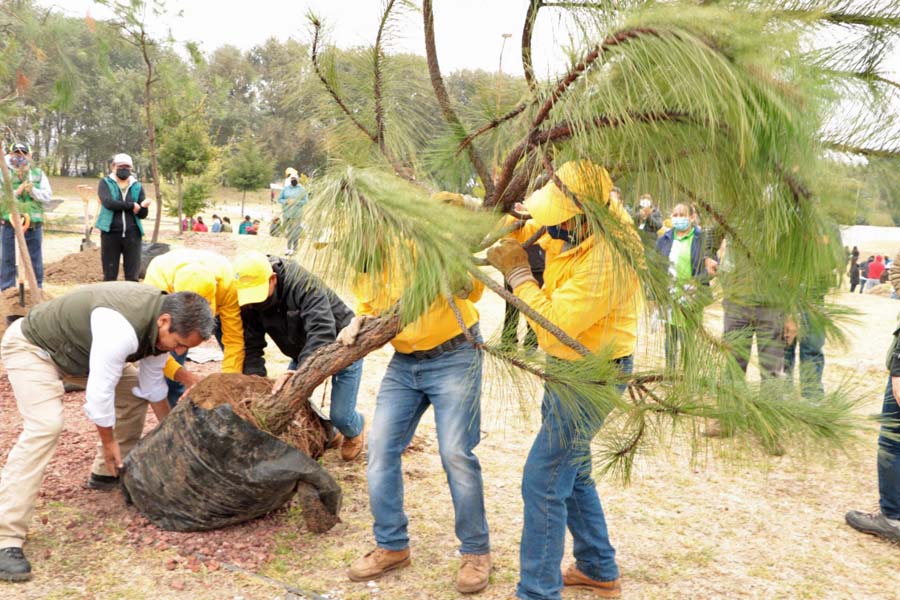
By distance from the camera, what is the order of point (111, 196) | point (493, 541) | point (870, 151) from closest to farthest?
point (870, 151)
point (493, 541)
point (111, 196)

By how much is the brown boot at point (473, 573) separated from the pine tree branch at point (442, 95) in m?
1.36

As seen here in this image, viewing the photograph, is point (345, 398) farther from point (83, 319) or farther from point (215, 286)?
point (83, 319)

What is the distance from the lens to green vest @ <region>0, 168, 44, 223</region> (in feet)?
20.9

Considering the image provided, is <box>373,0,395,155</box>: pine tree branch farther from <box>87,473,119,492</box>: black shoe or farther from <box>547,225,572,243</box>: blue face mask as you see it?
<box>87,473,119,492</box>: black shoe

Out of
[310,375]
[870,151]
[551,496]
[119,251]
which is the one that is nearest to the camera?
[870,151]

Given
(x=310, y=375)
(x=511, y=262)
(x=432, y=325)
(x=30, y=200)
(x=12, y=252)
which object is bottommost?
(x=310, y=375)

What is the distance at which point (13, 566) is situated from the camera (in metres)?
2.59

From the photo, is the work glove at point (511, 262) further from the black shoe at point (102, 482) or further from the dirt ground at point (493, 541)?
the black shoe at point (102, 482)

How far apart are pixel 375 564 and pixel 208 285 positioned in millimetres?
1381

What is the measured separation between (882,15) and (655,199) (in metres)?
0.62

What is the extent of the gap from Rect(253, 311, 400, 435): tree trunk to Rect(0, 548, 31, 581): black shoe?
92 cm

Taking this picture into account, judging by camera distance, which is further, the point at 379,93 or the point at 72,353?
the point at 72,353

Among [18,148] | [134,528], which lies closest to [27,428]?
[134,528]

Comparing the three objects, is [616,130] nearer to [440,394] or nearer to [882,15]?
[882,15]
